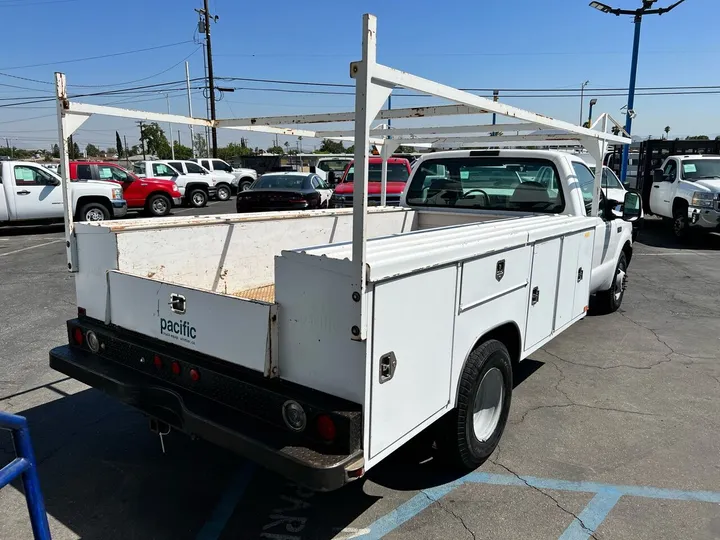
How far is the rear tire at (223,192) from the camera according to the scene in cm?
2586

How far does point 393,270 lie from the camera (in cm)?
224

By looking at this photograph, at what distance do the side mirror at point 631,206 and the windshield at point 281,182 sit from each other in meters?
9.39

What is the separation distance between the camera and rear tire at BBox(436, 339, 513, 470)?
2949 mm

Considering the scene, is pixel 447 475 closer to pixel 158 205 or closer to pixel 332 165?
pixel 158 205

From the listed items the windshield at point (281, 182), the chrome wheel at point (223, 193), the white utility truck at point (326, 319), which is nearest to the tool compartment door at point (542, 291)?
the white utility truck at point (326, 319)

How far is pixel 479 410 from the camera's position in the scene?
3312 millimetres

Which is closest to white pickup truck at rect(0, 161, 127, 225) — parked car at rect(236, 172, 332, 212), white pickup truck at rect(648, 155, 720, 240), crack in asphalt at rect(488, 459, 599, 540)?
parked car at rect(236, 172, 332, 212)

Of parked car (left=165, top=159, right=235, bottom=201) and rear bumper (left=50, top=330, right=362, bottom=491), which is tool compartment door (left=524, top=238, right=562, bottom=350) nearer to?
rear bumper (left=50, top=330, right=362, bottom=491)

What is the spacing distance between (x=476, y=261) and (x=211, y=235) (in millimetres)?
1974

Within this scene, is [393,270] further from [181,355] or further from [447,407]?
[181,355]

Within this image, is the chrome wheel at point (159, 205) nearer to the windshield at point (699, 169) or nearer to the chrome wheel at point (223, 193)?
the chrome wheel at point (223, 193)

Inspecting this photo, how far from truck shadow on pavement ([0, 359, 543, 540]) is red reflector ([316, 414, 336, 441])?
809 millimetres

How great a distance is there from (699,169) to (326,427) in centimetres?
1476

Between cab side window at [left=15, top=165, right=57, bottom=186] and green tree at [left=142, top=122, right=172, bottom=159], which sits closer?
cab side window at [left=15, top=165, right=57, bottom=186]
